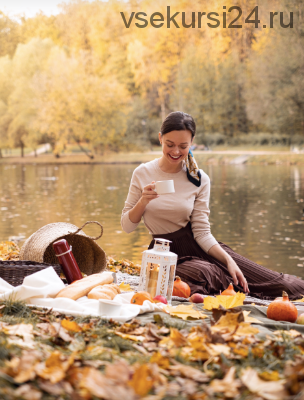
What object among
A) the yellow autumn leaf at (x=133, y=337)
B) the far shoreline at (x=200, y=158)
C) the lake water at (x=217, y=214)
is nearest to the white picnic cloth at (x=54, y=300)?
the yellow autumn leaf at (x=133, y=337)

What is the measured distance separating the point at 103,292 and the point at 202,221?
1081mm

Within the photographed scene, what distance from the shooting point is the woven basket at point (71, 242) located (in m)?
3.85

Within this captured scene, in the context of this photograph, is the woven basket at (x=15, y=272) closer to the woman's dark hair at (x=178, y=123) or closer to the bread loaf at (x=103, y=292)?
the bread loaf at (x=103, y=292)

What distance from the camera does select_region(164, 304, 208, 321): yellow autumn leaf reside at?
242 centimetres

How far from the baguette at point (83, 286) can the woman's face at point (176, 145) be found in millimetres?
900

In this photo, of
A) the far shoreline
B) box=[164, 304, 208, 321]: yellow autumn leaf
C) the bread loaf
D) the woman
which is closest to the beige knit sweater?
the woman

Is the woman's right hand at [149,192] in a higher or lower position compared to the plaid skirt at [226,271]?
higher

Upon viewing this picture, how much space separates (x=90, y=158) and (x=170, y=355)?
35123 mm

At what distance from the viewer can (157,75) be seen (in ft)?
129

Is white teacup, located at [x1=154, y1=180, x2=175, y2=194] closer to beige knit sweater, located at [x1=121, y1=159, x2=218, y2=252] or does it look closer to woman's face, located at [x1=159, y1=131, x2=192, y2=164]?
woman's face, located at [x1=159, y1=131, x2=192, y2=164]

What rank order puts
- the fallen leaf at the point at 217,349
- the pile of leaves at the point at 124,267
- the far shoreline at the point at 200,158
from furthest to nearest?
the far shoreline at the point at 200,158 → the pile of leaves at the point at 124,267 → the fallen leaf at the point at 217,349

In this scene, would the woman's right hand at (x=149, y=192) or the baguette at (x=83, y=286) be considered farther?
the woman's right hand at (x=149, y=192)

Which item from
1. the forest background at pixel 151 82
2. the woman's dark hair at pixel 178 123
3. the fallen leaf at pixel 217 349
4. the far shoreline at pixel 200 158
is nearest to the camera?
the fallen leaf at pixel 217 349

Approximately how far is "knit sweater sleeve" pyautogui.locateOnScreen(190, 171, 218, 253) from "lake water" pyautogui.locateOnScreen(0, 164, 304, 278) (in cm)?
243
